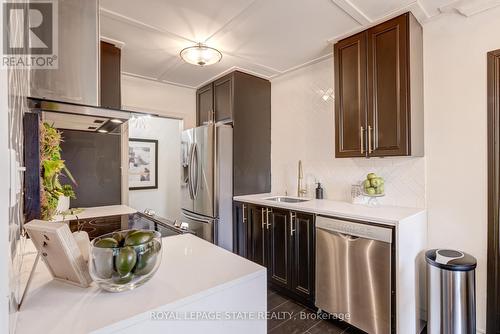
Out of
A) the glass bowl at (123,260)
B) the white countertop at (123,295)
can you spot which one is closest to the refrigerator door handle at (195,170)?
the white countertop at (123,295)

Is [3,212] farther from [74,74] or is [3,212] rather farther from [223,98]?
[223,98]

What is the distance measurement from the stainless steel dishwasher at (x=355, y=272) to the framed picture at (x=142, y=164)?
3458 mm

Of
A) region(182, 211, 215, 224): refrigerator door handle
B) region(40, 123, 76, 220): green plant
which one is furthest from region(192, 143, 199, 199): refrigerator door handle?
region(40, 123, 76, 220): green plant

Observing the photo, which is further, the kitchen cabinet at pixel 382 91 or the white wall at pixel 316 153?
the white wall at pixel 316 153

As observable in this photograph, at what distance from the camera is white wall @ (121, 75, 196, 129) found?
327 cm

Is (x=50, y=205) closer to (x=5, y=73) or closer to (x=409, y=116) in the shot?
(x=5, y=73)

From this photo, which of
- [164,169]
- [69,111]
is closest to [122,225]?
[69,111]

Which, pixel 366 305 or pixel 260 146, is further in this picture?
pixel 260 146

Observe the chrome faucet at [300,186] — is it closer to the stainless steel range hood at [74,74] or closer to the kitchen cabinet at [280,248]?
the kitchen cabinet at [280,248]

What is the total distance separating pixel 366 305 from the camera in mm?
1861

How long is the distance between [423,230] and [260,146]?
205 cm

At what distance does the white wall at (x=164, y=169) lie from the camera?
456 cm

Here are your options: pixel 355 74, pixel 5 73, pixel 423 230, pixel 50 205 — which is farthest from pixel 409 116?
pixel 50 205

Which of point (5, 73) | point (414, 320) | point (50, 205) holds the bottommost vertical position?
point (414, 320)
